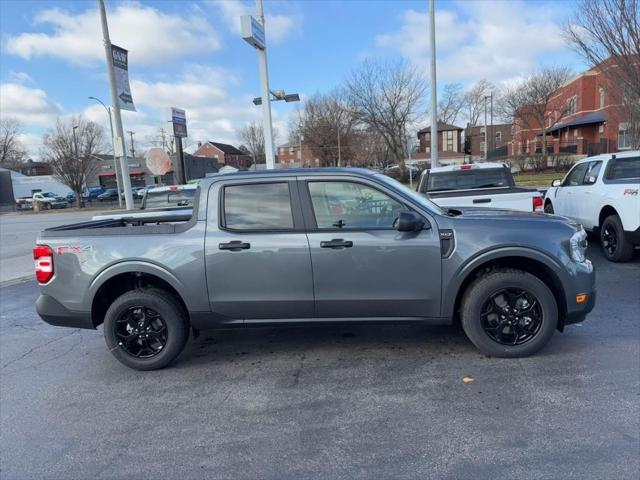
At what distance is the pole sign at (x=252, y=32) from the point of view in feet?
37.0

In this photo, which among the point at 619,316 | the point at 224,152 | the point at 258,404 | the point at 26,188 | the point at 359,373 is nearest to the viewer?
the point at 258,404

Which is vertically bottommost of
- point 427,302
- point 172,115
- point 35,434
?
point 35,434

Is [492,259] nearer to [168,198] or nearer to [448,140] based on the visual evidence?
[168,198]

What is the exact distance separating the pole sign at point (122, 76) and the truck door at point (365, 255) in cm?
1039

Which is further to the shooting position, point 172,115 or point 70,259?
point 172,115

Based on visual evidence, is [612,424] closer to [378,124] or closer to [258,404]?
[258,404]

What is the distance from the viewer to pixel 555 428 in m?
2.99

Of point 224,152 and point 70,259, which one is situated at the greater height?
point 224,152

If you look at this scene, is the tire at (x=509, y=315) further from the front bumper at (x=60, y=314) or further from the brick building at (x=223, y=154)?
the brick building at (x=223, y=154)

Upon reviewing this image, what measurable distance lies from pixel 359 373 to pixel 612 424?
6.17 feet

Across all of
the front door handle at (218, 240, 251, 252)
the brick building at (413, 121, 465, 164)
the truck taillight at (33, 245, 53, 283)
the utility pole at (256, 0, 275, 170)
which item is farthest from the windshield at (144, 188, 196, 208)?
Answer: the brick building at (413, 121, 465, 164)

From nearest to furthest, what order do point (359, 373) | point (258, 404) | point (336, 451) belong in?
point (336, 451), point (258, 404), point (359, 373)

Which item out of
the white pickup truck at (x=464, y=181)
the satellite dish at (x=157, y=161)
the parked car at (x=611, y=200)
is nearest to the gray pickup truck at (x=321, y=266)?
the white pickup truck at (x=464, y=181)

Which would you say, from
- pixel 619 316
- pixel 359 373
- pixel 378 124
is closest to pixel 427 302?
pixel 359 373
